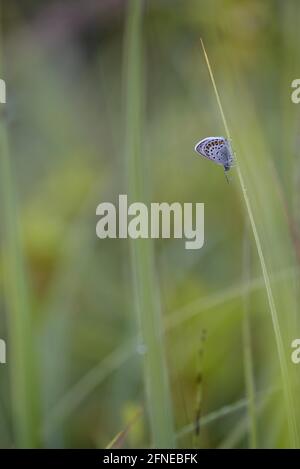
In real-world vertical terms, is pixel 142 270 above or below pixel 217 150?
below

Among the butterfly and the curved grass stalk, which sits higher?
the butterfly

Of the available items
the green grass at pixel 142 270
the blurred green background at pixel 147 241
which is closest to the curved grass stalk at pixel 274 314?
the blurred green background at pixel 147 241

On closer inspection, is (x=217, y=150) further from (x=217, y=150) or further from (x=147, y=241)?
(x=147, y=241)

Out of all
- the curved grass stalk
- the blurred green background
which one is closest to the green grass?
the blurred green background

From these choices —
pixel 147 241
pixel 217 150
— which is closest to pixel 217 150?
pixel 217 150

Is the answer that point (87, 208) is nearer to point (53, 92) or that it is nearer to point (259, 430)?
point (53, 92)

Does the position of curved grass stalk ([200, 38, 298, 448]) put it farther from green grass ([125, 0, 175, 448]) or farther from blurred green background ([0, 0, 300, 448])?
green grass ([125, 0, 175, 448])
